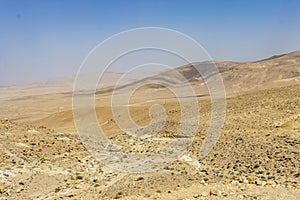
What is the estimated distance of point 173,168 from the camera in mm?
15836

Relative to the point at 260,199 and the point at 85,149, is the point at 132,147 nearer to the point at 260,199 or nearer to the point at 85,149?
the point at 85,149

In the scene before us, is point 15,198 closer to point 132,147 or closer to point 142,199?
point 142,199

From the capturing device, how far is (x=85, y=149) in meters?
20.4

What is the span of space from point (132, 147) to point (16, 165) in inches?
246

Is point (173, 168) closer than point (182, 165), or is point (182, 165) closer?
point (173, 168)

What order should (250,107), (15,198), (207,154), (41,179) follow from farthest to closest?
(250,107)
(207,154)
(41,179)
(15,198)

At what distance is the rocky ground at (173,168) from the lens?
11867mm

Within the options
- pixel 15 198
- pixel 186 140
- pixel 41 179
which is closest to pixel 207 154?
pixel 186 140

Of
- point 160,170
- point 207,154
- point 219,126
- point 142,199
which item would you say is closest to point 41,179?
point 160,170

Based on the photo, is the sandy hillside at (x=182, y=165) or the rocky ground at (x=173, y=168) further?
the sandy hillside at (x=182, y=165)

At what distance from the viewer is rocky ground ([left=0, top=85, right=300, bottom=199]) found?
38.9ft

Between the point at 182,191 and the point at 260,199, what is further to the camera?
the point at 182,191

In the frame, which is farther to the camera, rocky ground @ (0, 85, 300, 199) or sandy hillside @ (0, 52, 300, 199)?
sandy hillside @ (0, 52, 300, 199)

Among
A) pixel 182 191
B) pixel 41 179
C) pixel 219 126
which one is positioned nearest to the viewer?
pixel 182 191
